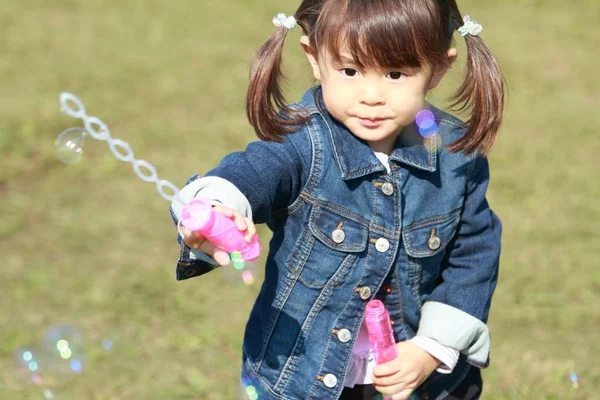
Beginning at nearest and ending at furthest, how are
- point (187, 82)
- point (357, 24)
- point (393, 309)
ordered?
1. point (357, 24)
2. point (393, 309)
3. point (187, 82)

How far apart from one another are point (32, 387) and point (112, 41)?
5.18 metres

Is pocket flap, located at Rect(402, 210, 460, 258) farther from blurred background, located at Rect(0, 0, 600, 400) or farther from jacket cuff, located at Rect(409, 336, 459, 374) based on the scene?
blurred background, located at Rect(0, 0, 600, 400)

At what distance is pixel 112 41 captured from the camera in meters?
8.06

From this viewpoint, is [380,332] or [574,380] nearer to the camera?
[380,332]

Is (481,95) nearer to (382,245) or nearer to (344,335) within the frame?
(382,245)

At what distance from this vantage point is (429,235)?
7.34 ft

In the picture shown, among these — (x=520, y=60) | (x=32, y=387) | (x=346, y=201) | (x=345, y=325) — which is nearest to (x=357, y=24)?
(x=346, y=201)

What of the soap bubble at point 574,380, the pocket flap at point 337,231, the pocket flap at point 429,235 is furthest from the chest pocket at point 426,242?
the soap bubble at point 574,380

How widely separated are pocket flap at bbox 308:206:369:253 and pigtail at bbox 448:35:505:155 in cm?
33

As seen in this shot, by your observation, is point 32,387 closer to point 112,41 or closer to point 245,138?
point 245,138

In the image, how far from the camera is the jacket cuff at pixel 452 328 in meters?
2.30

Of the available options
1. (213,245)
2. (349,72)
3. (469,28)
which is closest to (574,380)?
(469,28)

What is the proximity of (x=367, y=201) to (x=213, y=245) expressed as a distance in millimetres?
525

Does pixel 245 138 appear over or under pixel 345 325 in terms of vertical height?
under
